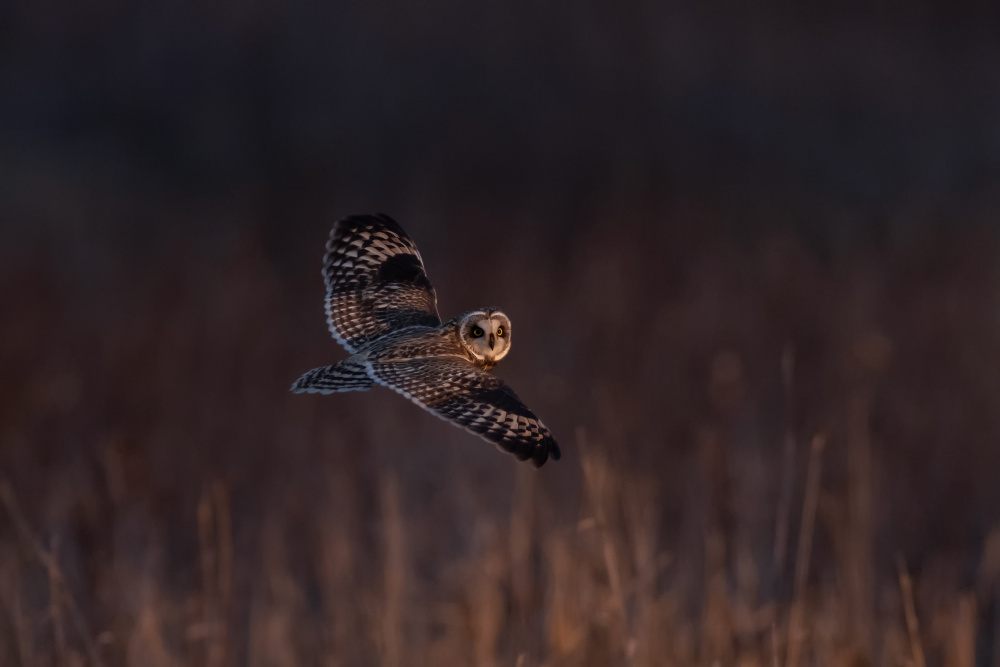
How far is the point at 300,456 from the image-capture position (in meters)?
5.99

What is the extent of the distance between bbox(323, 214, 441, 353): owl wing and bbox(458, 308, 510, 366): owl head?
0.51 ft

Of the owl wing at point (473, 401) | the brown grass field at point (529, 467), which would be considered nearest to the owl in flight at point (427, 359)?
the owl wing at point (473, 401)

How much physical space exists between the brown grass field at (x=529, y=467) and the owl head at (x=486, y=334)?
38.1 inches

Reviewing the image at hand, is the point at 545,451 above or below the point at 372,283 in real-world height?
below

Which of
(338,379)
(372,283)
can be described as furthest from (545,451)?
(372,283)

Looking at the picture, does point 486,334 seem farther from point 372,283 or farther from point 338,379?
point 372,283

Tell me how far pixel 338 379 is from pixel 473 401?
182 millimetres

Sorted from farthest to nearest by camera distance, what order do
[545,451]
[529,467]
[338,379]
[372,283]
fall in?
[529,467] → [372,283] → [338,379] → [545,451]

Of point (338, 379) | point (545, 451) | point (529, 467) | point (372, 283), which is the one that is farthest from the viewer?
point (529, 467)

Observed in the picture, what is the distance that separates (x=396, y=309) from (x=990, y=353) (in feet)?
22.2

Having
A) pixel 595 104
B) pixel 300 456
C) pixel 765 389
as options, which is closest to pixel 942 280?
pixel 765 389

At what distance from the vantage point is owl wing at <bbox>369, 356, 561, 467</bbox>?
90 centimetres

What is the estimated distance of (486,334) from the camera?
995 millimetres

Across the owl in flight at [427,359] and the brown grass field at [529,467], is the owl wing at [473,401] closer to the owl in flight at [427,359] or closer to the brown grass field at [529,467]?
the owl in flight at [427,359]
